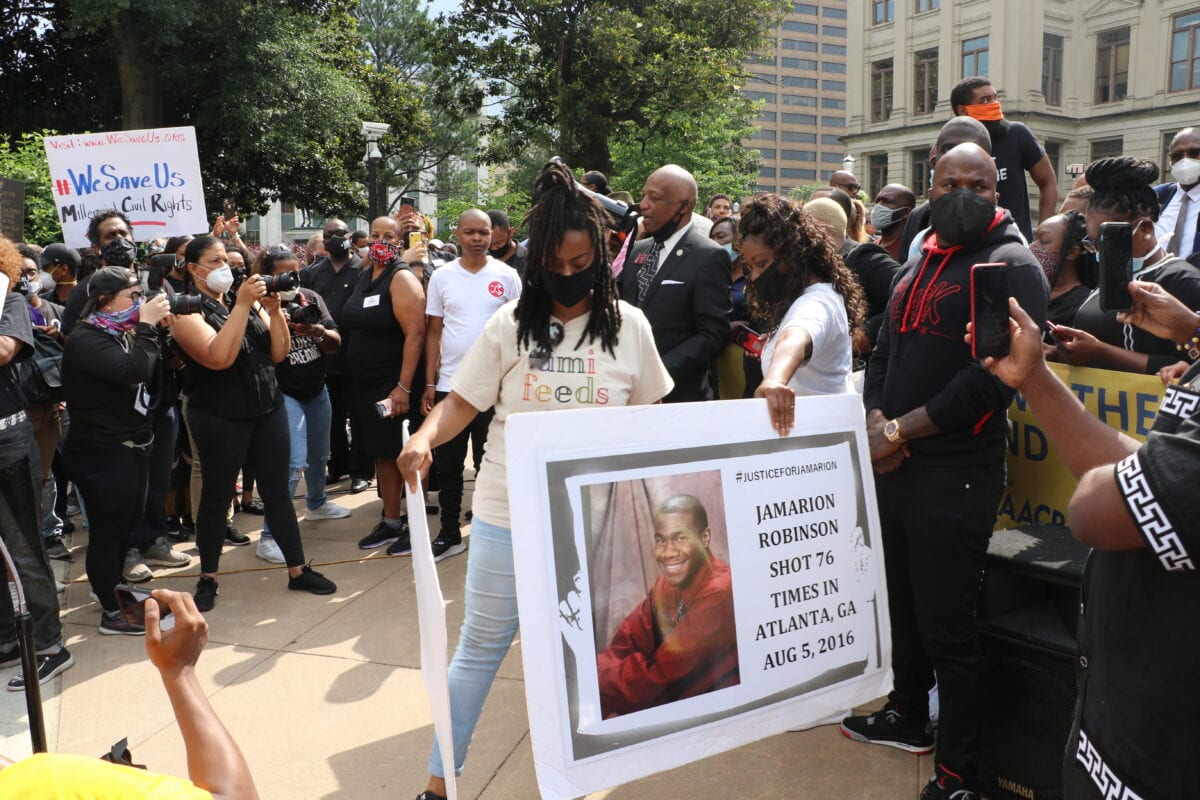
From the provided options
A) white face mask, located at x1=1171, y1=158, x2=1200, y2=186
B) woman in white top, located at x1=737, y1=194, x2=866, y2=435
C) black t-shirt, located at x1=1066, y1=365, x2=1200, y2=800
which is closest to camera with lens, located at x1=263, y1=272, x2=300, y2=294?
woman in white top, located at x1=737, y1=194, x2=866, y2=435

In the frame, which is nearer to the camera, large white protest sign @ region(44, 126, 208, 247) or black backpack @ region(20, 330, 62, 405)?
black backpack @ region(20, 330, 62, 405)

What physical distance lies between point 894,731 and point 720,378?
7.80 feet

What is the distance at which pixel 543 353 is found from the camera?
2926 millimetres

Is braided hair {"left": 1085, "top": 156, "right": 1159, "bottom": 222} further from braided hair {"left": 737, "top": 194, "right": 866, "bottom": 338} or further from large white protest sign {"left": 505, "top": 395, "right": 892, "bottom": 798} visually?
large white protest sign {"left": 505, "top": 395, "right": 892, "bottom": 798}

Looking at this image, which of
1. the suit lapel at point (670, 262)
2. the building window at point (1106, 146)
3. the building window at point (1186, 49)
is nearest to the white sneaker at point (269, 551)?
the suit lapel at point (670, 262)

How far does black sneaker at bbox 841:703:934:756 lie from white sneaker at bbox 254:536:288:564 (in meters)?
3.81

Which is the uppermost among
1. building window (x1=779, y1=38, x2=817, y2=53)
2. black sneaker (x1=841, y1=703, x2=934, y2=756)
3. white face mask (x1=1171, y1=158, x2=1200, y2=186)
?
building window (x1=779, y1=38, x2=817, y2=53)

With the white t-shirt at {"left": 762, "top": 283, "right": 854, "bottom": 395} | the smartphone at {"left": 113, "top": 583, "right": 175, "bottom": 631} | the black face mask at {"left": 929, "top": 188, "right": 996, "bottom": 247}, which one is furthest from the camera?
the white t-shirt at {"left": 762, "top": 283, "right": 854, "bottom": 395}

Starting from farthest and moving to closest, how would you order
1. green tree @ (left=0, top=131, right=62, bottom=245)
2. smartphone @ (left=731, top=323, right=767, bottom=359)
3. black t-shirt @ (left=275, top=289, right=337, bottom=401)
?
green tree @ (left=0, top=131, right=62, bottom=245) < black t-shirt @ (left=275, top=289, right=337, bottom=401) < smartphone @ (left=731, top=323, right=767, bottom=359)

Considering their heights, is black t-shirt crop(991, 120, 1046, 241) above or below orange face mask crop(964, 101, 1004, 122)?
below

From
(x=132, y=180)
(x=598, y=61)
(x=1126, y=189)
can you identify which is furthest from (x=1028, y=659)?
(x=598, y=61)

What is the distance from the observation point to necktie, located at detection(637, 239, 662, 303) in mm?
4543

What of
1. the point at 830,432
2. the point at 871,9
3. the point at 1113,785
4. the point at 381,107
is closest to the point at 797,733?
the point at 830,432

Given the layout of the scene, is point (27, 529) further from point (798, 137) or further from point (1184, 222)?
point (798, 137)
